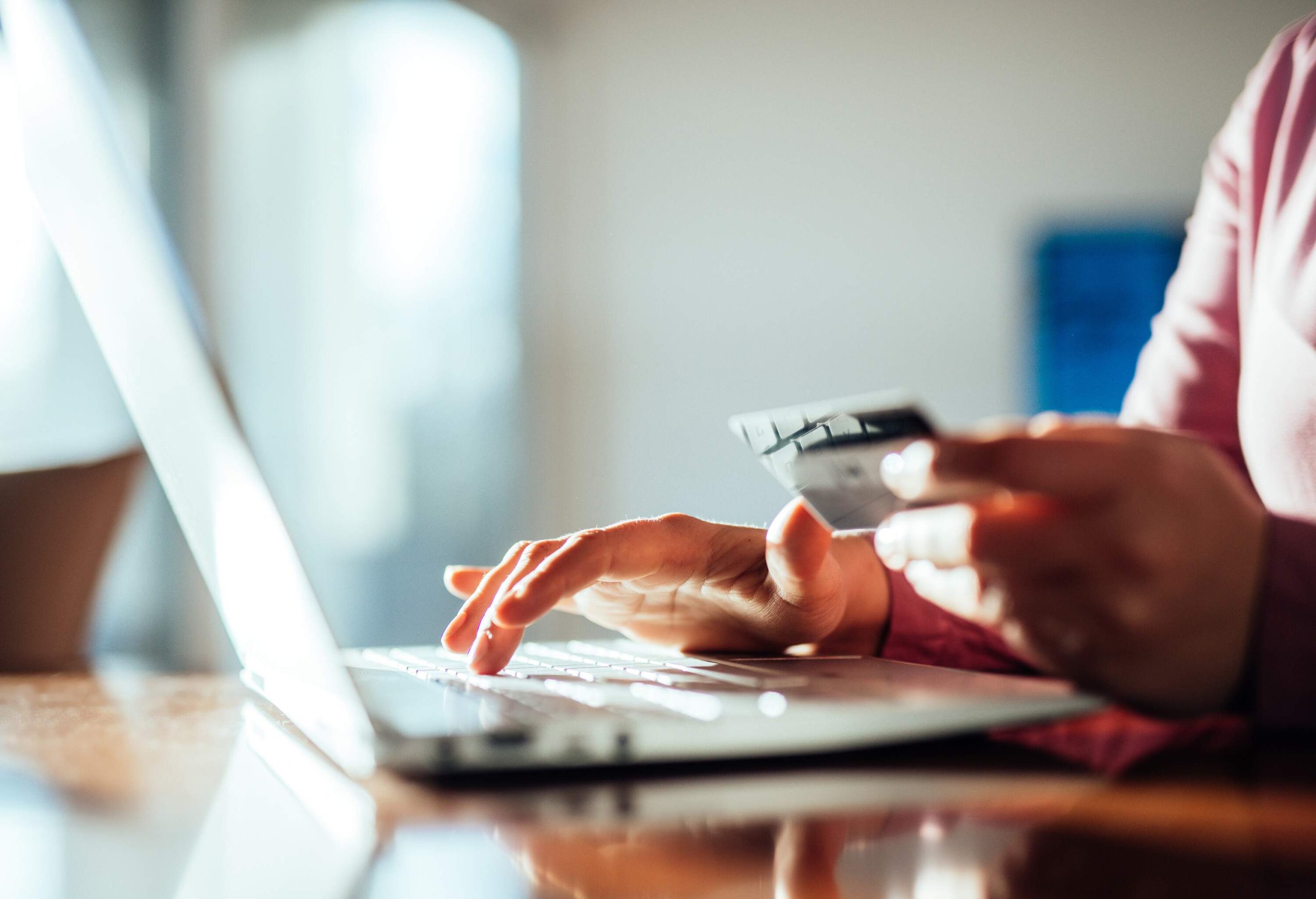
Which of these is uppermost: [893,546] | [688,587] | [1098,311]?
[893,546]

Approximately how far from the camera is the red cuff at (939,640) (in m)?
0.79


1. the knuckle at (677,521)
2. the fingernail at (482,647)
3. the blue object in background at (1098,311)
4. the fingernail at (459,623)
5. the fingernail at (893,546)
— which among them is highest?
the fingernail at (893,546)

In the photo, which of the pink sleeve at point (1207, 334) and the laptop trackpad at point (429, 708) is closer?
the laptop trackpad at point (429, 708)

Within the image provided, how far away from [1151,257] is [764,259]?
126cm

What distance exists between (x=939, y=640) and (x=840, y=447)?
1.34ft

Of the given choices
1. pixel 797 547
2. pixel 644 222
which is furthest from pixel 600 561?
pixel 644 222

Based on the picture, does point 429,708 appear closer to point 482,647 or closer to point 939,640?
point 482,647

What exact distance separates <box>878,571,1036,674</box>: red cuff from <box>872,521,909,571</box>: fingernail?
334 mm

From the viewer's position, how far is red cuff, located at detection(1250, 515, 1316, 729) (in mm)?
504

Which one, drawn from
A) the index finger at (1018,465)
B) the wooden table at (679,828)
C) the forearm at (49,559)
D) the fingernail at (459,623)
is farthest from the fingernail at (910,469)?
the forearm at (49,559)

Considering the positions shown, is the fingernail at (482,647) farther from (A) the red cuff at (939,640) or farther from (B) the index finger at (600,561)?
(A) the red cuff at (939,640)

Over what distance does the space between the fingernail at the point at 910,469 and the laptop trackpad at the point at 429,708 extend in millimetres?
165

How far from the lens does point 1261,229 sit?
868mm

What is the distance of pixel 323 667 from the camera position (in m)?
0.40
